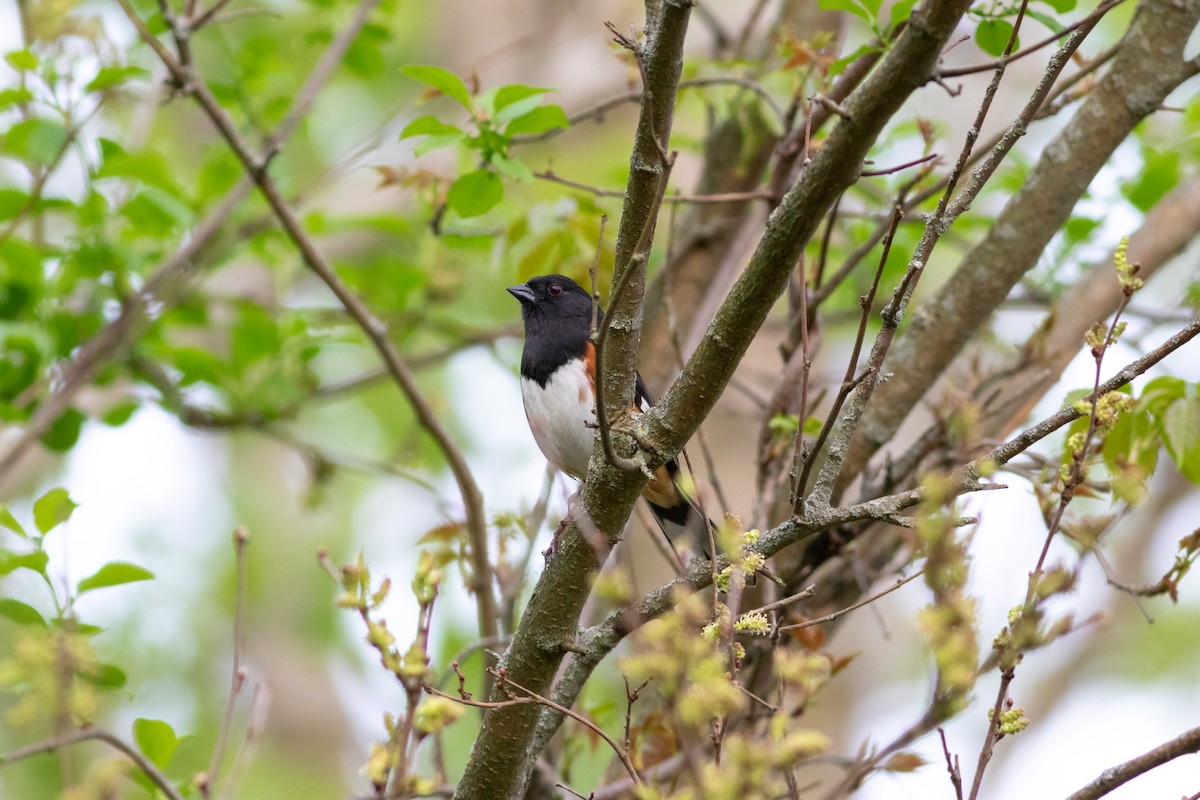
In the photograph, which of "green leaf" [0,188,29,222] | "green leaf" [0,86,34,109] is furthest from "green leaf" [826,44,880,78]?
"green leaf" [0,188,29,222]

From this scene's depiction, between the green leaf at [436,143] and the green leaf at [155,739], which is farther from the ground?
the green leaf at [436,143]

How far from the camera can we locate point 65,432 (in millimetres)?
3723

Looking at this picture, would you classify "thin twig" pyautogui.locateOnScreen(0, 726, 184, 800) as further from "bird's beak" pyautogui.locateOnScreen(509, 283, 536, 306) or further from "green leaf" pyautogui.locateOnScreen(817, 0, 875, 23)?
"bird's beak" pyautogui.locateOnScreen(509, 283, 536, 306)

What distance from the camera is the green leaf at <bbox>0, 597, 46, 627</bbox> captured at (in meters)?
2.16

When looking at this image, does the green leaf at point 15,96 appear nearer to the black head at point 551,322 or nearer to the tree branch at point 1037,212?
the black head at point 551,322

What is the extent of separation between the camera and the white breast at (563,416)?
3.54m

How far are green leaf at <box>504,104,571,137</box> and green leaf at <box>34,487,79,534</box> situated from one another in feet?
4.17

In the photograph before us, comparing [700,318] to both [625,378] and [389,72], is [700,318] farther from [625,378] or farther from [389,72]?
[389,72]

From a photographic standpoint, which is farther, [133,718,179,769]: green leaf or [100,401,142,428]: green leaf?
[100,401,142,428]: green leaf

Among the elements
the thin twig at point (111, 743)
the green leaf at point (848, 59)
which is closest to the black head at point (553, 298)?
the green leaf at point (848, 59)

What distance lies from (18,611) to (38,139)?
1652 millimetres

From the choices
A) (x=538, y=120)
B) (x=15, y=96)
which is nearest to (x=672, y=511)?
(x=538, y=120)

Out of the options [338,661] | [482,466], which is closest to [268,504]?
[338,661]

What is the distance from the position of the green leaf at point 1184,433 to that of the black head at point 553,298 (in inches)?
77.7
